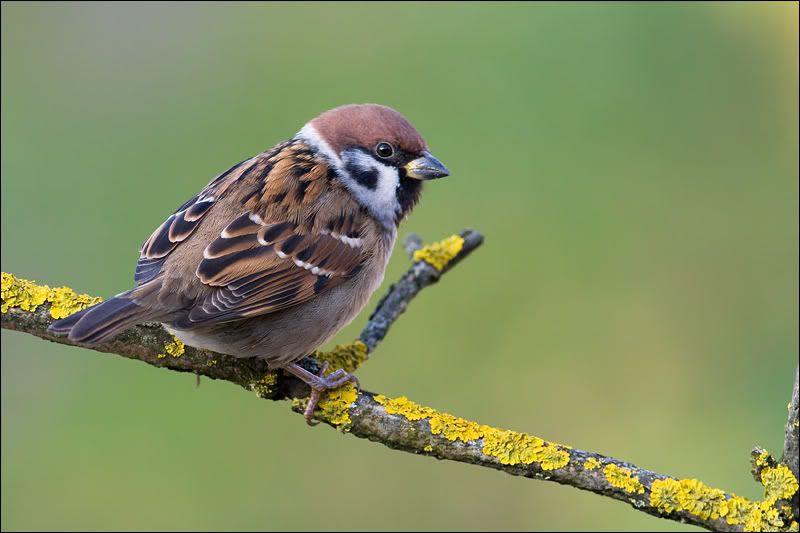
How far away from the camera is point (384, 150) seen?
3074 mm

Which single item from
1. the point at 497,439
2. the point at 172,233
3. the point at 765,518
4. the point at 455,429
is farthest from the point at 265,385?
the point at 765,518

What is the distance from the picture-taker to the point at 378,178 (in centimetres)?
306

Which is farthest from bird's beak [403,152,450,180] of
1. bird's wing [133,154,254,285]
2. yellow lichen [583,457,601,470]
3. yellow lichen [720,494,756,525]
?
yellow lichen [720,494,756,525]

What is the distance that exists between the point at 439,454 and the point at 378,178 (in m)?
1.01

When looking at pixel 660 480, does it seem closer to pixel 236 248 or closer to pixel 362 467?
pixel 236 248

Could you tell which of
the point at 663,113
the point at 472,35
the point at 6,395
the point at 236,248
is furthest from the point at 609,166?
the point at 6,395

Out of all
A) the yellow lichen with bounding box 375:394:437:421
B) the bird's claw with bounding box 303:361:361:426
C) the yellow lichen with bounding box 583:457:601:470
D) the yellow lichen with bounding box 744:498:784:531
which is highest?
the bird's claw with bounding box 303:361:361:426

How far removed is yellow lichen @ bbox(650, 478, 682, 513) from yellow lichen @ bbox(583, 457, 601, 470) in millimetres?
130

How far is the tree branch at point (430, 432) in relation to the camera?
2.16m

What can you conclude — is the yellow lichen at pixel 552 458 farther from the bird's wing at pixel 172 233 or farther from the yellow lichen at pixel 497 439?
the bird's wing at pixel 172 233

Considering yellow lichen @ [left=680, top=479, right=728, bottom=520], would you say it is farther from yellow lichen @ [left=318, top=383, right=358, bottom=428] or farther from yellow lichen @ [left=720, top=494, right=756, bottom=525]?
yellow lichen @ [left=318, top=383, right=358, bottom=428]

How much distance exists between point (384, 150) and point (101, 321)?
42.3 inches

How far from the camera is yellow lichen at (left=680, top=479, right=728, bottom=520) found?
2168mm

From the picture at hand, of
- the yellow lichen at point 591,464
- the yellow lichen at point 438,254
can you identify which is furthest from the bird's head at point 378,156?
the yellow lichen at point 591,464
